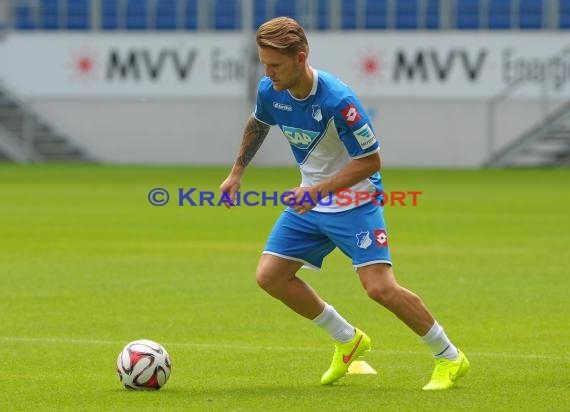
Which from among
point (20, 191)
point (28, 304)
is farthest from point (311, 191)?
A: point (20, 191)

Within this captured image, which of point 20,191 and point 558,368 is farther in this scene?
point 20,191

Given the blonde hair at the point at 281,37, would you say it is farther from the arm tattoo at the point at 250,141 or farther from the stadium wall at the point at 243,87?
the stadium wall at the point at 243,87

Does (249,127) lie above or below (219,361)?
above

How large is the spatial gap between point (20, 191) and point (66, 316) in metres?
21.5

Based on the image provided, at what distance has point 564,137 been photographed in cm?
4722

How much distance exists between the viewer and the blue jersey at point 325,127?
860 cm

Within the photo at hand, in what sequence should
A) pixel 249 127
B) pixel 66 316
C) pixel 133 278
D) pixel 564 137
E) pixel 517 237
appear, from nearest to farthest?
1. pixel 249 127
2. pixel 66 316
3. pixel 133 278
4. pixel 517 237
5. pixel 564 137

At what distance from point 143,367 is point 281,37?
6.89 feet

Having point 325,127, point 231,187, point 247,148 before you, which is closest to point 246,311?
point 247,148

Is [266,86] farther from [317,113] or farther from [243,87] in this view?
[243,87]

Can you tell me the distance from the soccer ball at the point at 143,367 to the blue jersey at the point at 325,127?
1.30 meters

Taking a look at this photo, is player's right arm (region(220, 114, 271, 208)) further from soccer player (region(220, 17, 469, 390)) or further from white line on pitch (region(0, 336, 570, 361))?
white line on pitch (region(0, 336, 570, 361))

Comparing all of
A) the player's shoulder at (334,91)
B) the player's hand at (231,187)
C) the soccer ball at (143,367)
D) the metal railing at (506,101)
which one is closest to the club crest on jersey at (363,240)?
the player's shoulder at (334,91)

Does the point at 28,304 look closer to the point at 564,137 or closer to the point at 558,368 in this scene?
the point at 558,368
